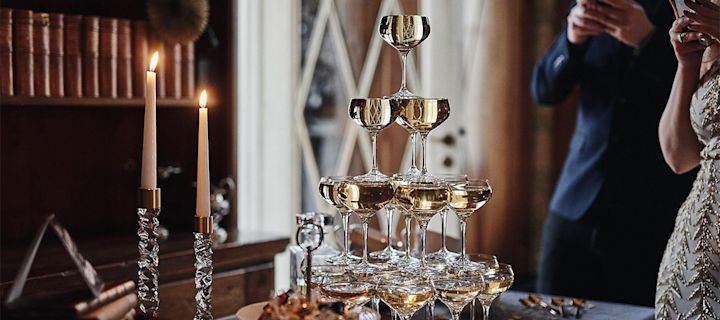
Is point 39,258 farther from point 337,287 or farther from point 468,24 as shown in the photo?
point 468,24

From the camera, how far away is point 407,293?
1202 millimetres

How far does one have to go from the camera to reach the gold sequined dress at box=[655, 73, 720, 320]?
1648mm

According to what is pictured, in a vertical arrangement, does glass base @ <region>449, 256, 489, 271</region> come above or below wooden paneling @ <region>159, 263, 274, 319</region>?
above

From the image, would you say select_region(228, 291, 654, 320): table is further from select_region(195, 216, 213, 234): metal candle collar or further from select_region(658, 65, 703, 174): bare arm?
select_region(195, 216, 213, 234): metal candle collar

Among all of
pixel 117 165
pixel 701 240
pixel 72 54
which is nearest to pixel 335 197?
pixel 701 240

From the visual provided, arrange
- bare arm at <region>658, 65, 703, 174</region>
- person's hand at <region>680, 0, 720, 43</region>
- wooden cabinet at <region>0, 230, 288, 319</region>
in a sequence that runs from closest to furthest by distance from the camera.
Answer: person's hand at <region>680, 0, 720, 43</region>, bare arm at <region>658, 65, 703, 174</region>, wooden cabinet at <region>0, 230, 288, 319</region>

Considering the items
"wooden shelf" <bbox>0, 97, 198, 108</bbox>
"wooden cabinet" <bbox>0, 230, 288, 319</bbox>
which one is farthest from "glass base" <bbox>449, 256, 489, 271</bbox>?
"wooden shelf" <bbox>0, 97, 198, 108</bbox>

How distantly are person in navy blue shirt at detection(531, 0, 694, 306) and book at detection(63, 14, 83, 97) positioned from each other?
1.41m

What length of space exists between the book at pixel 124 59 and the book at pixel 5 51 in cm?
33

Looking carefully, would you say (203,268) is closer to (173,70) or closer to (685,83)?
(685,83)

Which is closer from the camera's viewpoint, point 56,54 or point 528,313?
point 528,313

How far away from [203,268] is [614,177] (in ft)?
5.50

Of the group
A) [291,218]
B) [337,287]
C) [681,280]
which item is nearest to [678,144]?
[681,280]

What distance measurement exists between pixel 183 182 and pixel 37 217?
0.48 metres
